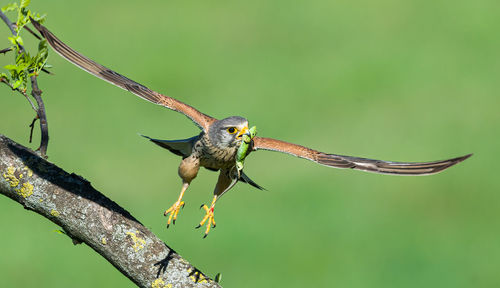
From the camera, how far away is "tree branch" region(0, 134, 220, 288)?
6.15 meters

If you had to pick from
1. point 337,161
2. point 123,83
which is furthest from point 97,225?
point 337,161

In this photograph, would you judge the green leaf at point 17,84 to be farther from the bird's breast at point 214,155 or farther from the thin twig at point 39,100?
the bird's breast at point 214,155

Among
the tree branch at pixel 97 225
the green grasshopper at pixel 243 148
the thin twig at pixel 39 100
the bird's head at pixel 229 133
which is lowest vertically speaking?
the tree branch at pixel 97 225

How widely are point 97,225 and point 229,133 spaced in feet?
5.80

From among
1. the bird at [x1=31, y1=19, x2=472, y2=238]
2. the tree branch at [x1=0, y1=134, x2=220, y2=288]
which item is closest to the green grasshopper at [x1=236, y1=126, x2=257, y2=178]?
the bird at [x1=31, y1=19, x2=472, y2=238]

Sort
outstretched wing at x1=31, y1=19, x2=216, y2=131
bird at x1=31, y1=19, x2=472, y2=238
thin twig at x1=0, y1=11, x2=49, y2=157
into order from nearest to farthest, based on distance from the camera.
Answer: thin twig at x1=0, y1=11, x2=49, y2=157, bird at x1=31, y1=19, x2=472, y2=238, outstretched wing at x1=31, y1=19, x2=216, y2=131

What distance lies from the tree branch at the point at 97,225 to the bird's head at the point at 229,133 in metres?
1.57

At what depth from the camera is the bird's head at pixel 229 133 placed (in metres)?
7.56

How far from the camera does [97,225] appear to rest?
6.15m

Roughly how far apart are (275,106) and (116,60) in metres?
5.06

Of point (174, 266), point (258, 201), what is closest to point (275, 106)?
point (258, 201)

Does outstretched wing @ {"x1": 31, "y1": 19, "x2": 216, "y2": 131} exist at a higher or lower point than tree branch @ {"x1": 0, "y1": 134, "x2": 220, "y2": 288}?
higher

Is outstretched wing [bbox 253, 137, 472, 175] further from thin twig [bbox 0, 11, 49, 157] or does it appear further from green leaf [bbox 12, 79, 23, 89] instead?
green leaf [bbox 12, 79, 23, 89]

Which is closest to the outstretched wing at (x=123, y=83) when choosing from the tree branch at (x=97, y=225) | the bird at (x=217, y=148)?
the bird at (x=217, y=148)
